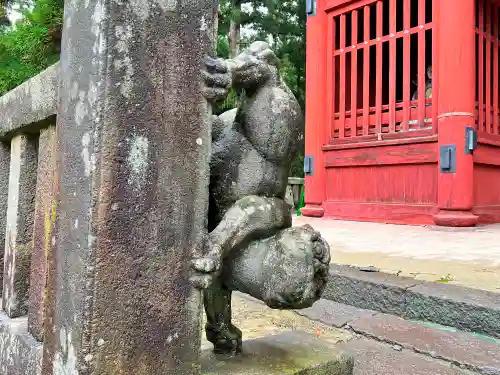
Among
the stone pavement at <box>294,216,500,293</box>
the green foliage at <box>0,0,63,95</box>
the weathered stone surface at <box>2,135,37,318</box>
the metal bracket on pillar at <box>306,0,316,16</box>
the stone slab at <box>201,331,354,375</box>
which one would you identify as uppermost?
the metal bracket on pillar at <box>306,0,316,16</box>

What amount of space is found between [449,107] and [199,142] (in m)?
3.96

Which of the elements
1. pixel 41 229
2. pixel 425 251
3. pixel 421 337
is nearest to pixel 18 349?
pixel 41 229

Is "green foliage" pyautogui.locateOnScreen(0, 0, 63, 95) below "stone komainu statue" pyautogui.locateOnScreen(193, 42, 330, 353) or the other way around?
the other way around

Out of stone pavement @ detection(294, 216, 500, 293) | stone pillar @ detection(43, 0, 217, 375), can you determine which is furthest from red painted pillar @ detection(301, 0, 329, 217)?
stone pillar @ detection(43, 0, 217, 375)

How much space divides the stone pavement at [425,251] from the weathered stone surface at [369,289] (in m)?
0.16

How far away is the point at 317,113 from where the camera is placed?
5.45 meters

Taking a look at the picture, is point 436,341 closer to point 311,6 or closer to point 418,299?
point 418,299

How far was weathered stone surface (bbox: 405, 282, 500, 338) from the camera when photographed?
1.58 m

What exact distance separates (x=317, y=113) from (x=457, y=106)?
170cm

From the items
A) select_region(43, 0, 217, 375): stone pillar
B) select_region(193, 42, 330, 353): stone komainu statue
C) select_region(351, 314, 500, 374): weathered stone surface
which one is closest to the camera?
select_region(43, 0, 217, 375): stone pillar

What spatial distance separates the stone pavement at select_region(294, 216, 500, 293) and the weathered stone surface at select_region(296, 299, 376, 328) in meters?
0.31

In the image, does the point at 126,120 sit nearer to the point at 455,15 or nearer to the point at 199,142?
the point at 199,142

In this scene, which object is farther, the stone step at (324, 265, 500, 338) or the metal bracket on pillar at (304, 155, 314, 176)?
the metal bracket on pillar at (304, 155, 314, 176)

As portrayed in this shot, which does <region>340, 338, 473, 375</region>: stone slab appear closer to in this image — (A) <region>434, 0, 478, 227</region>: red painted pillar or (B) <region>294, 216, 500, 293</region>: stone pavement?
(B) <region>294, 216, 500, 293</region>: stone pavement
